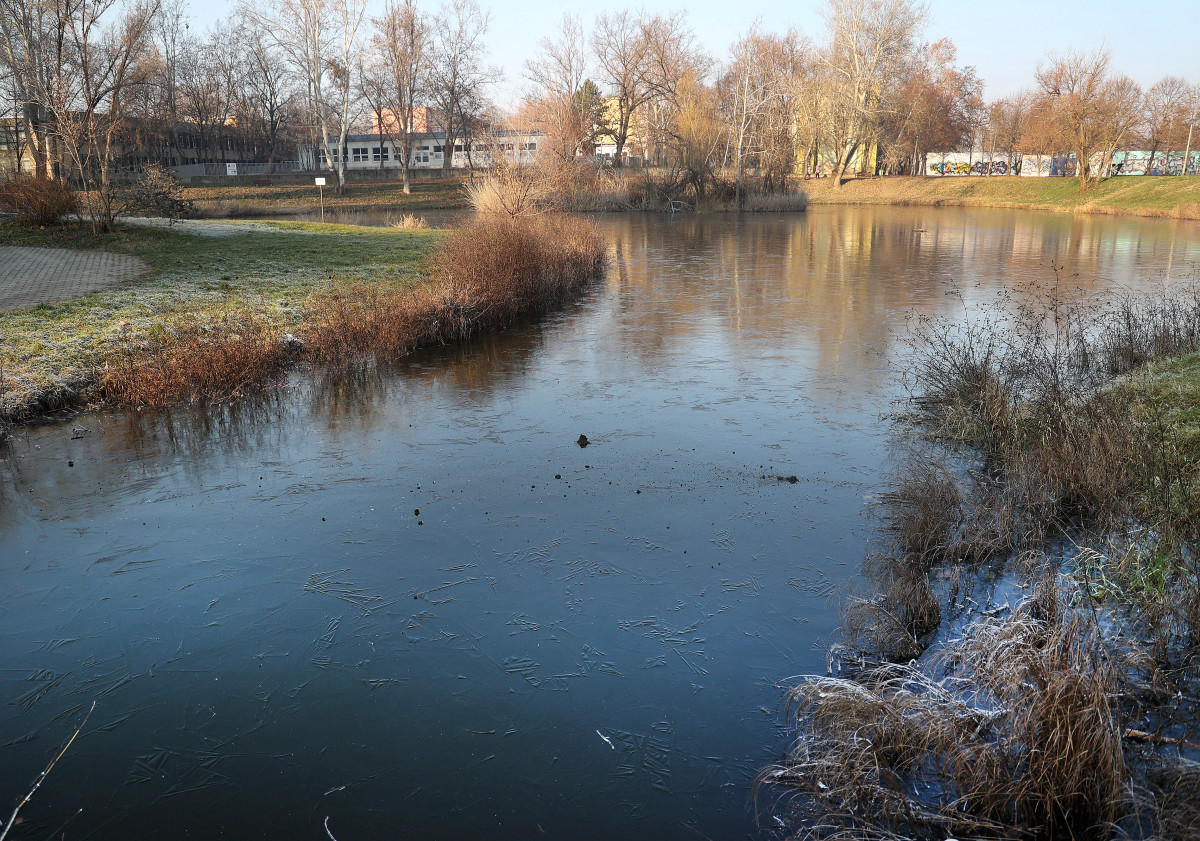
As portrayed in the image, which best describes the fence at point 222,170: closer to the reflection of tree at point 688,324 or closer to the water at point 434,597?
the reflection of tree at point 688,324

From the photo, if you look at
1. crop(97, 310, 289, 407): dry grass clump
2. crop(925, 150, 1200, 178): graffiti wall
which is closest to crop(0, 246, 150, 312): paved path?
crop(97, 310, 289, 407): dry grass clump

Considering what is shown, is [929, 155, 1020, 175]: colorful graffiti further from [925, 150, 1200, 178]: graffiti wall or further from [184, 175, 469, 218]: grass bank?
[184, 175, 469, 218]: grass bank

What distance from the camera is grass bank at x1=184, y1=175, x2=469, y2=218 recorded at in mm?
43219

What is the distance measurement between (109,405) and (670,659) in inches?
323

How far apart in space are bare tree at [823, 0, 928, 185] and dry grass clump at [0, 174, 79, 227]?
165 ft

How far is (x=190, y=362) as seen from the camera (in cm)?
1091

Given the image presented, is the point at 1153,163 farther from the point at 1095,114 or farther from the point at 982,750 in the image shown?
the point at 982,750

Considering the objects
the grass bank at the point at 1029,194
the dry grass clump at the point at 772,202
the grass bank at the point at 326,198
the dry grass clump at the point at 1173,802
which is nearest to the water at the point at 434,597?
the dry grass clump at the point at 1173,802

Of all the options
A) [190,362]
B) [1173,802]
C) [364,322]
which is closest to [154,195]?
[364,322]

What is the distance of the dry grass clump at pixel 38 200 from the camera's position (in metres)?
21.3

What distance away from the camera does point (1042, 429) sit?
7941mm

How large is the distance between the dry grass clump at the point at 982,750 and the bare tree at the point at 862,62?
60.0 metres

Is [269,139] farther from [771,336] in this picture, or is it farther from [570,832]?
[570,832]

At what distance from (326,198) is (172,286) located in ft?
133
